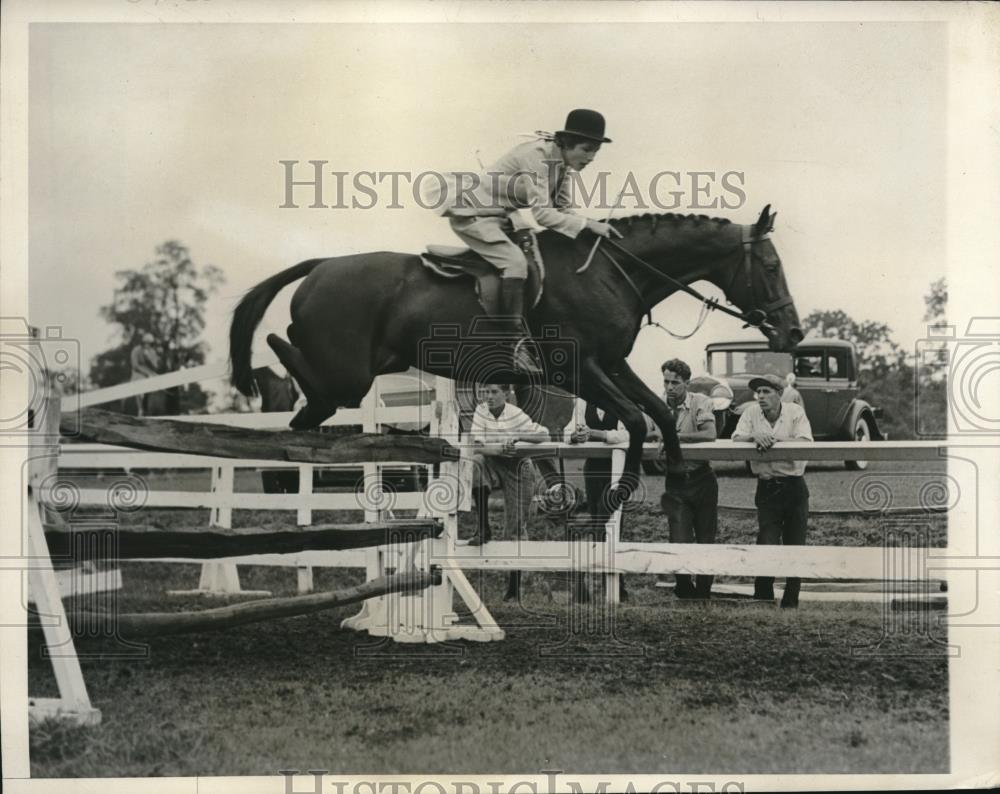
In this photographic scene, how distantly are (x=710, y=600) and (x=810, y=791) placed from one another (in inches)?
31.3

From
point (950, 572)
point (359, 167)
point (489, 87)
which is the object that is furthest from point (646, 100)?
point (950, 572)

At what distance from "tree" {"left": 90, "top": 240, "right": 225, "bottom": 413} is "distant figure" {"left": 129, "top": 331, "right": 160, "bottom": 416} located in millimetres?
16

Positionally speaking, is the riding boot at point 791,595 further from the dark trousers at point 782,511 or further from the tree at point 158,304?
the tree at point 158,304

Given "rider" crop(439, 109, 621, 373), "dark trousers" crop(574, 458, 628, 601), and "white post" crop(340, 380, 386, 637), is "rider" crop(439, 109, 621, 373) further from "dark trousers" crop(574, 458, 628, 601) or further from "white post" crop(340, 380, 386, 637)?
"white post" crop(340, 380, 386, 637)

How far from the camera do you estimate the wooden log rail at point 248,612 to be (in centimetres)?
352

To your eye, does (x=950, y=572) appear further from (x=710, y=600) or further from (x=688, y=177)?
(x=688, y=177)

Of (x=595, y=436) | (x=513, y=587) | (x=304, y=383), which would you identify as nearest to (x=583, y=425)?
(x=595, y=436)

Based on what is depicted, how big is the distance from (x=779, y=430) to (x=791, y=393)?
153 millimetres

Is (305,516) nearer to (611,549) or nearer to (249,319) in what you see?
(249,319)

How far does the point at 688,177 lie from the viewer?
3889 mm

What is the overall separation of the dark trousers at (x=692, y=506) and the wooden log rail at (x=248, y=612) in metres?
0.91

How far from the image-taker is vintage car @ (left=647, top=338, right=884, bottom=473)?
4008 millimetres

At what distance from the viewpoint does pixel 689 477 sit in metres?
4.15

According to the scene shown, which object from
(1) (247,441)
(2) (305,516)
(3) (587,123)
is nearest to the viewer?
(1) (247,441)
